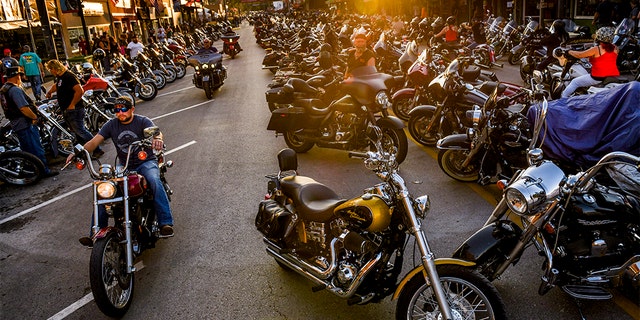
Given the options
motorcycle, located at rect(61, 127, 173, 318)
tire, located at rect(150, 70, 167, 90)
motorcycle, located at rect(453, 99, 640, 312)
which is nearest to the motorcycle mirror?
motorcycle, located at rect(61, 127, 173, 318)

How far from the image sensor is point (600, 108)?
4754 mm

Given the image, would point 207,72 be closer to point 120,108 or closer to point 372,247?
point 120,108

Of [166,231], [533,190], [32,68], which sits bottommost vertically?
[166,231]

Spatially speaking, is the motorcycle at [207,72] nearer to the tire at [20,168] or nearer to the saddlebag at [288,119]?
the tire at [20,168]

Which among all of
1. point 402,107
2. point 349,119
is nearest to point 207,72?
point 402,107

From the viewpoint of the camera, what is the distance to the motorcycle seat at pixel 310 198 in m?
3.72

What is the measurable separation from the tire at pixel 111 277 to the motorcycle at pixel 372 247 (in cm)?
134

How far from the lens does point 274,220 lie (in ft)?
13.4

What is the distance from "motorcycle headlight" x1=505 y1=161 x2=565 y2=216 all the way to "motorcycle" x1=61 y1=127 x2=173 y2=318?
3.28 metres

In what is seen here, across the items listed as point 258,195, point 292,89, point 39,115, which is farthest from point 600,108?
point 39,115

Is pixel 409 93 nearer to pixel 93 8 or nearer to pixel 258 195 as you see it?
pixel 258 195

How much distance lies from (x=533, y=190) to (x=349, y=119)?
182 inches

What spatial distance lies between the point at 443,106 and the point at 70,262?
5.47 m

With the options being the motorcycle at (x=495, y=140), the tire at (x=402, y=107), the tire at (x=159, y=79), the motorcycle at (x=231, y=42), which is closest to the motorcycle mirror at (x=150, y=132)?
the motorcycle at (x=495, y=140)
